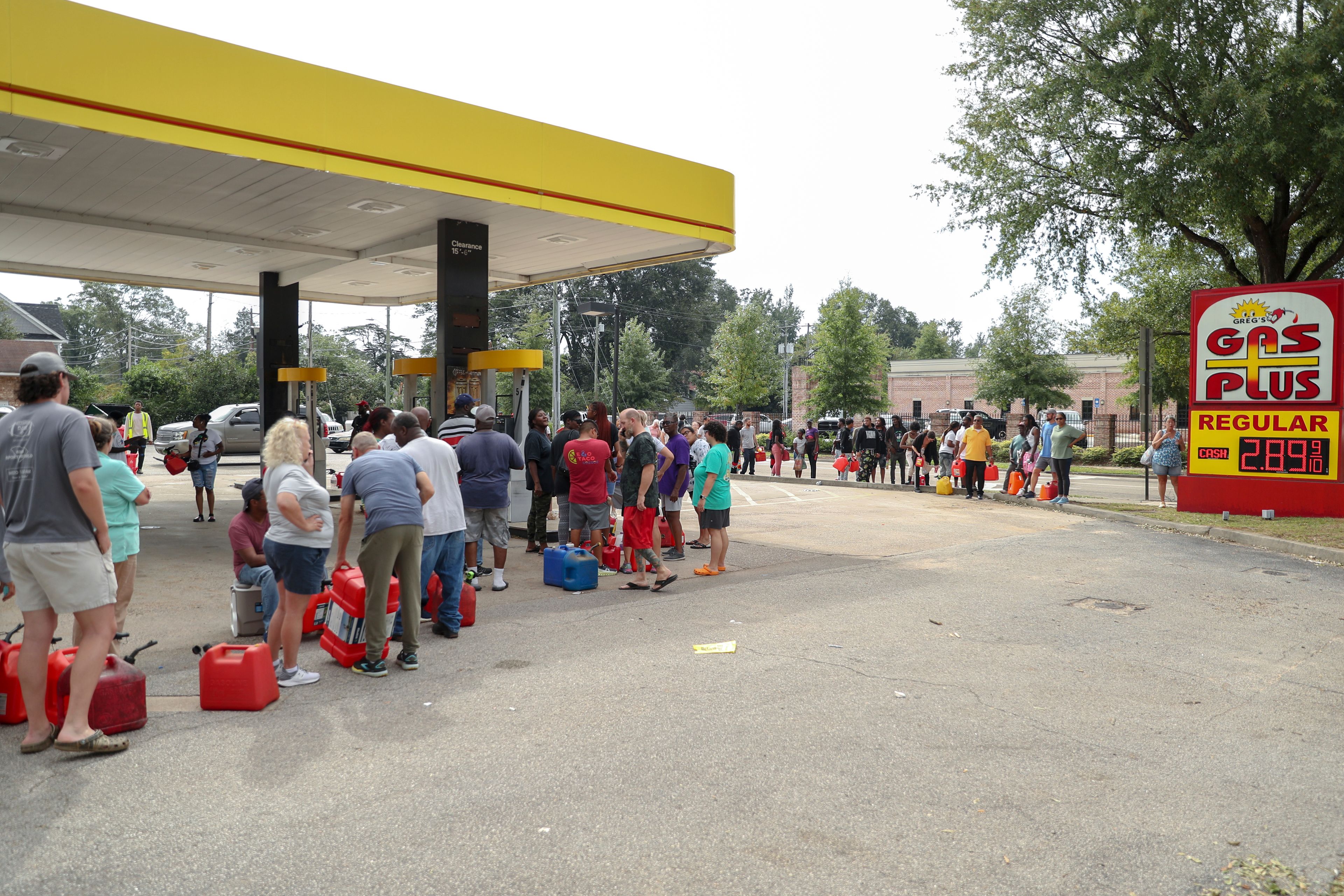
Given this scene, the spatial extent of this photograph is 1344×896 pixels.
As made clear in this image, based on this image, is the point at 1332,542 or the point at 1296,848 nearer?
the point at 1296,848

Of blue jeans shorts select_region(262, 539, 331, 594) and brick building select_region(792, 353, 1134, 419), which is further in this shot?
brick building select_region(792, 353, 1134, 419)

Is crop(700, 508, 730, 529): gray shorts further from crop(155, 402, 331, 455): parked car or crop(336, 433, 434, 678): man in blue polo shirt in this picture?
crop(155, 402, 331, 455): parked car

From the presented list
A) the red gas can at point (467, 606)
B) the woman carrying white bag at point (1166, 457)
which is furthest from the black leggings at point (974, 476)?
the red gas can at point (467, 606)

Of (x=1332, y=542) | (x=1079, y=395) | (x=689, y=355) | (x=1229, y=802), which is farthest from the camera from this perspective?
(x=689, y=355)

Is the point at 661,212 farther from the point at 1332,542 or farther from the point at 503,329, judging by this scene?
the point at 503,329

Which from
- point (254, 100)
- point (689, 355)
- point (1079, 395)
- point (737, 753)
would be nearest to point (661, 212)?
point (254, 100)

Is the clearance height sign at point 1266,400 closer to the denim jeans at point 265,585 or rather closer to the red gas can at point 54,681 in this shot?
the denim jeans at point 265,585

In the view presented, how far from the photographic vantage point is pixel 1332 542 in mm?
12344

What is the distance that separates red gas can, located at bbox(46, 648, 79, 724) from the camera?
4926 mm

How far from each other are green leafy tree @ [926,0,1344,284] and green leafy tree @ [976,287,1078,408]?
21.9 metres

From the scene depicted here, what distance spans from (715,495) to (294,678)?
17.2ft

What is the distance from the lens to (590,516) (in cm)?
1013

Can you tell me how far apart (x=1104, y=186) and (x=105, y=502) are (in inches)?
856

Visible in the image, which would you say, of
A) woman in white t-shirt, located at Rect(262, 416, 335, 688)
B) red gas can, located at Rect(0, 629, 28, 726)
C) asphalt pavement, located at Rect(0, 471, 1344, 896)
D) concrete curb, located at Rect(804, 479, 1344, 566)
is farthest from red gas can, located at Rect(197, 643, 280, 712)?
concrete curb, located at Rect(804, 479, 1344, 566)
